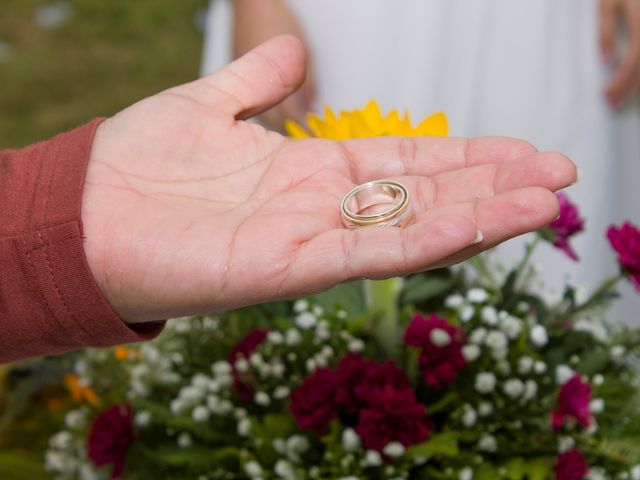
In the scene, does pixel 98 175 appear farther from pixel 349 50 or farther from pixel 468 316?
pixel 349 50

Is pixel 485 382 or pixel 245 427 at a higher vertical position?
pixel 485 382

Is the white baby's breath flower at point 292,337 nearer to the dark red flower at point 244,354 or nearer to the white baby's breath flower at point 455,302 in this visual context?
the dark red flower at point 244,354

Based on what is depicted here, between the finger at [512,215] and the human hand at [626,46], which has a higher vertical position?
the human hand at [626,46]

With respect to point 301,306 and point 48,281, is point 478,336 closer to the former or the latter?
point 301,306

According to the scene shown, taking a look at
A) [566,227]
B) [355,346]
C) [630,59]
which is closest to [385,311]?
[355,346]

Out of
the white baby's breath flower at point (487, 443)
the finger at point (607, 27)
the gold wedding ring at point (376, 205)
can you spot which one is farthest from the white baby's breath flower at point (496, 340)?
the finger at point (607, 27)
